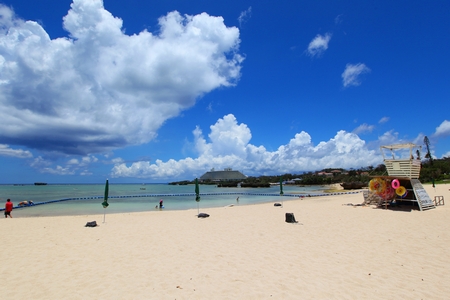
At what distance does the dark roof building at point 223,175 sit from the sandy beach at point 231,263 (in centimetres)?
15685

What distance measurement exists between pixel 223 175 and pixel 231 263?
167 meters

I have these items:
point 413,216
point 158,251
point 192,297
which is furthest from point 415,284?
point 413,216

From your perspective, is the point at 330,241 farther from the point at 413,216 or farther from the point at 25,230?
the point at 25,230

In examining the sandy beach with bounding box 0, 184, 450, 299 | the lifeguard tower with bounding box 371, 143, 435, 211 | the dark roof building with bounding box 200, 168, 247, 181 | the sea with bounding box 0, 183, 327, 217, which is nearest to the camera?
the sandy beach with bounding box 0, 184, 450, 299

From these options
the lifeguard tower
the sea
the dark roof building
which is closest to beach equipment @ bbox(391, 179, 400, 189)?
the lifeguard tower

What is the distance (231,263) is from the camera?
6098 mm

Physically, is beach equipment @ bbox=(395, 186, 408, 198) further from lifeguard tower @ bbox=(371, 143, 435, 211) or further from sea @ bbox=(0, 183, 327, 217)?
Result: sea @ bbox=(0, 183, 327, 217)

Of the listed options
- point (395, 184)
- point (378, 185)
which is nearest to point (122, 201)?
point (378, 185)

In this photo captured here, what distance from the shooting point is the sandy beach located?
4.57m

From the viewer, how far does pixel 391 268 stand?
568 cm

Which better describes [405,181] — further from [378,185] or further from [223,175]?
[223,175]

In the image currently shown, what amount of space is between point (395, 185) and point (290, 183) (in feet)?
370

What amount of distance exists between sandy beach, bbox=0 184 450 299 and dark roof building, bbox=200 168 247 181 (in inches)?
6175

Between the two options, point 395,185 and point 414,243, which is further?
point 395,185
